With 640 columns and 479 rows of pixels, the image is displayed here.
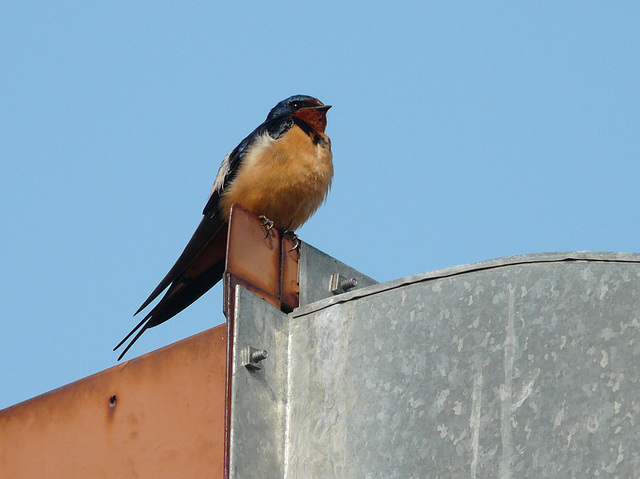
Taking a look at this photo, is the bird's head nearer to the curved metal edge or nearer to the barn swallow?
the barn swallow

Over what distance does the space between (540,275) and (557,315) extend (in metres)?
0.14

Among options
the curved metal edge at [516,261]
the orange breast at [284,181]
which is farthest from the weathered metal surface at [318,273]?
the orange breast at [284,181]

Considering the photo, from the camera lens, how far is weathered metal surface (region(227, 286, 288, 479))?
330 cm

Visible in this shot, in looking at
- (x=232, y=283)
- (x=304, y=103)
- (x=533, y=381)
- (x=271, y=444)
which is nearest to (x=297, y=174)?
(x=304, y=103)

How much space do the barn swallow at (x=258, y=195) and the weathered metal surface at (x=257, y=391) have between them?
1.55m

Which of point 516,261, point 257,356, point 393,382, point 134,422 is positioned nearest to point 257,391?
point 257,356

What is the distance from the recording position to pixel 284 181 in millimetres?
5246

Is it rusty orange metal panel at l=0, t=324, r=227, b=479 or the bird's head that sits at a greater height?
the bird's head

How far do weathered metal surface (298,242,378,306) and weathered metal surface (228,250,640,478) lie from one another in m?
0.50

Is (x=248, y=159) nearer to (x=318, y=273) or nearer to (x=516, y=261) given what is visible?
(x=318, y=273)

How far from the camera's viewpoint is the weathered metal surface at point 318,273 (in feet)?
13.2

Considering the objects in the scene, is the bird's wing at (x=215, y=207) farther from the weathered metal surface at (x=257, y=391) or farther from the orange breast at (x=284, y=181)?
the weathered metal surface at (x=257, y=391)

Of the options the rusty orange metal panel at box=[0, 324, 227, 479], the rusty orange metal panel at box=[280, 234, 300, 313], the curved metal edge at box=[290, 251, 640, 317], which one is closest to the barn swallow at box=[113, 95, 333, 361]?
the rusty orange metal panel at box=[0, 324, 227, 479]

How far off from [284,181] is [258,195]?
0.14m
